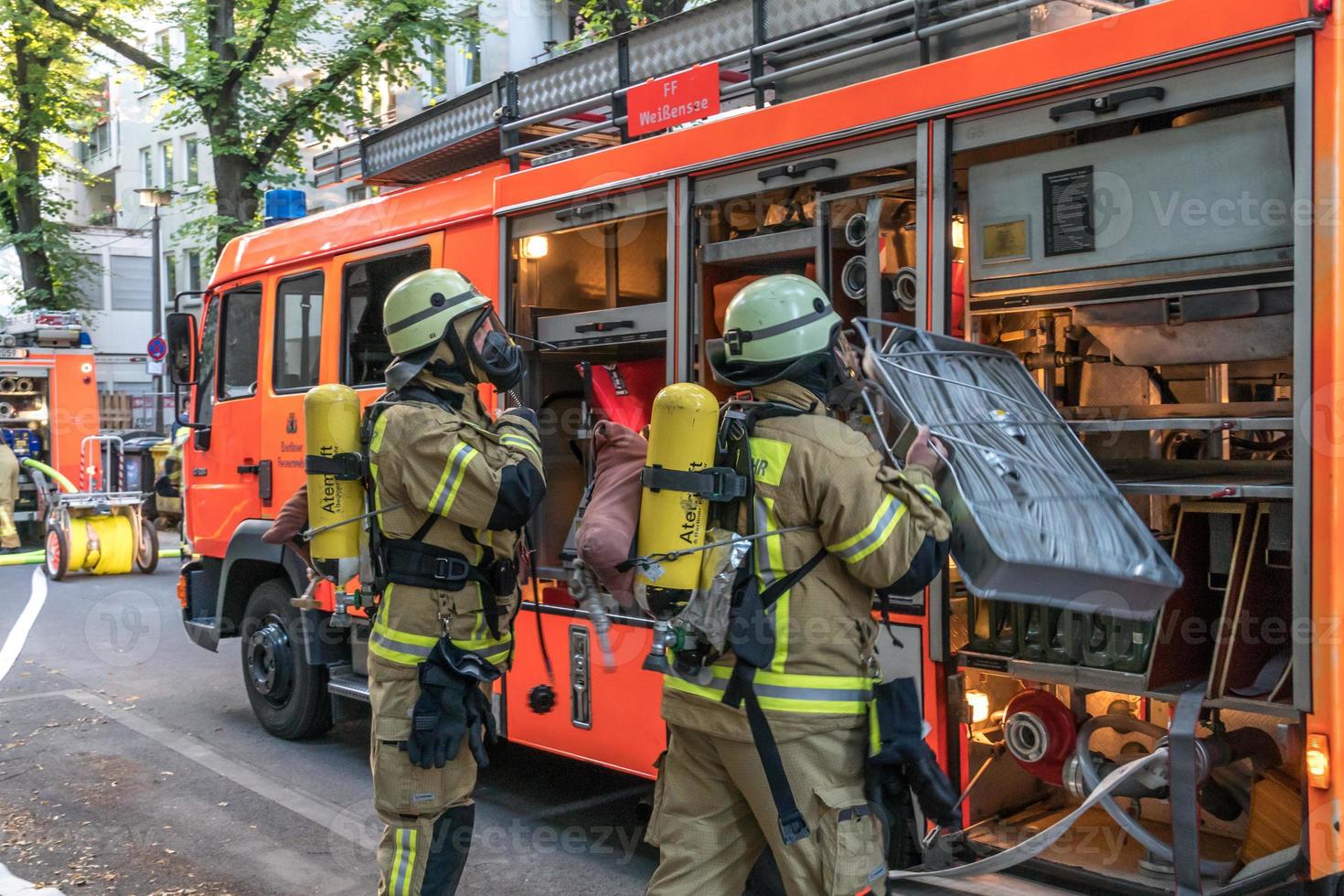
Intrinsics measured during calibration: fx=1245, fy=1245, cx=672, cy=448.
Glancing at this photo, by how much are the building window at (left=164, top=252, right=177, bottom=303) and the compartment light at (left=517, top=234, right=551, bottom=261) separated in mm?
31734

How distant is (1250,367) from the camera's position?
372 cm

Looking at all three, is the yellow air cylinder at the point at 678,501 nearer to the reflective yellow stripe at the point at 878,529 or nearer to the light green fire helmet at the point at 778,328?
the light green fire helmet at the point at 778,328

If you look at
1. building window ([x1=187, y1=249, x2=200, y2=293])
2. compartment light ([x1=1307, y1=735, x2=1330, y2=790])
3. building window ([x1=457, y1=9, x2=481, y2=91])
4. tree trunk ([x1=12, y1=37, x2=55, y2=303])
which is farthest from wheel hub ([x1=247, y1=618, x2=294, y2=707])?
building window ([x1=187, y1=249, x2=200, y2=293])

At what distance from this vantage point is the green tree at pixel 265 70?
45.2 ft

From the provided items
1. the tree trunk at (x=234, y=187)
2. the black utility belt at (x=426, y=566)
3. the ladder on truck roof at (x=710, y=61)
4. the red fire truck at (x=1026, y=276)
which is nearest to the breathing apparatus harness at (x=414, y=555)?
the black utility belt at (x=426, y=566)

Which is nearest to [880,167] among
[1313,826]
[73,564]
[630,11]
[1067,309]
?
[1067,309]

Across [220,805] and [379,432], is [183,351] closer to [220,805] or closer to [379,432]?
[220,805]

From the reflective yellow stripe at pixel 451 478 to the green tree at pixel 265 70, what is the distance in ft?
36.9

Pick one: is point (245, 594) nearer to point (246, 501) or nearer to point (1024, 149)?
point (246, 501)

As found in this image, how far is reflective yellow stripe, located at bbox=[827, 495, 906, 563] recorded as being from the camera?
2.62 meters

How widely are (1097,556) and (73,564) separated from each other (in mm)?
12211

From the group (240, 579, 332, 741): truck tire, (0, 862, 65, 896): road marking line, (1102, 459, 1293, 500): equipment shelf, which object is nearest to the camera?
(1102, 459, 1293, 500): equipment shelf

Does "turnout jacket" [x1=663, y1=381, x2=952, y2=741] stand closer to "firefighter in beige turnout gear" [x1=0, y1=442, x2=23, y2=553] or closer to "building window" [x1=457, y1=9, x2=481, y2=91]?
"firefighter in beige turnout gear" [x1=0, y1=442, x2=23, y2=553]

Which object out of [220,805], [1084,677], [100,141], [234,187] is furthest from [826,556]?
[100,141]
